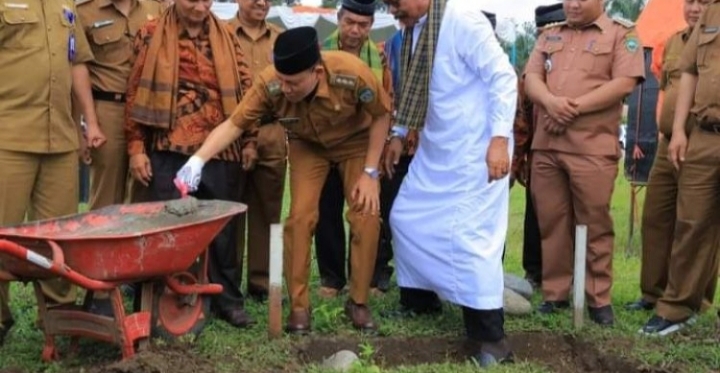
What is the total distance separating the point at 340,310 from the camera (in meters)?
5.50

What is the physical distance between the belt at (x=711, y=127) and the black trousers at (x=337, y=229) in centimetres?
191

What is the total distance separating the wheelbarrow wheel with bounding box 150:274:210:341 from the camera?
15.4 feet

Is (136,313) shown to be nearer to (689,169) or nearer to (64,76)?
(64,76)

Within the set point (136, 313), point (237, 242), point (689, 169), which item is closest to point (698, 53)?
point (689, 169)

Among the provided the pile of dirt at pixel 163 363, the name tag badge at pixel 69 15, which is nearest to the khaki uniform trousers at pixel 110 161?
the name tag badge at pixel 69 15

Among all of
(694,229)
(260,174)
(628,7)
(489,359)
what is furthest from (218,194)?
(628,7)

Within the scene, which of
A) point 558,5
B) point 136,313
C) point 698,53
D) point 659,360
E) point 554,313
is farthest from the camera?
point 558,5

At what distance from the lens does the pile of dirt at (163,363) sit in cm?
428

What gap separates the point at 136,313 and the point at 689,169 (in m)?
3.11

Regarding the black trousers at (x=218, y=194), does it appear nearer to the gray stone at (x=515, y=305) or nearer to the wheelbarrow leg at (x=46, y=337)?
the wheelbarrow leg at (x=46, y=337)

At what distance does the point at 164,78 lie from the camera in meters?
5.25

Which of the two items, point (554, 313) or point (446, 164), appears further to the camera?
point (554, 313)

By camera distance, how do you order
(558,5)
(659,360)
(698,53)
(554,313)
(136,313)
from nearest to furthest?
1. (136,313)
2. (659,360)
3. (698,53)
4. (554,313)
5. (558,5)

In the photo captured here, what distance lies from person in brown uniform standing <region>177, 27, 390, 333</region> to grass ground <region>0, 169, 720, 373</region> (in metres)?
0.17
